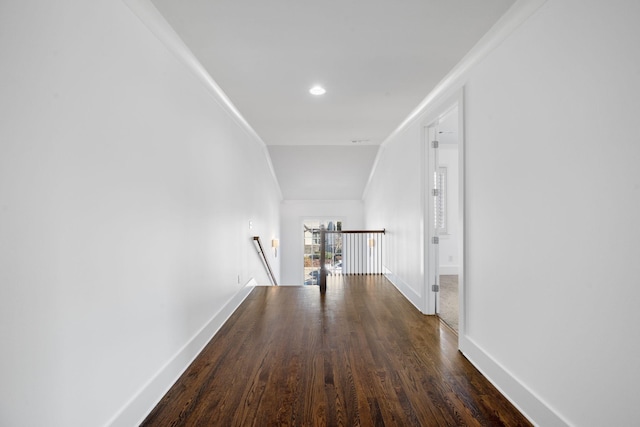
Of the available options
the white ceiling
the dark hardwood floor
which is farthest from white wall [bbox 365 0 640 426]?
the white ceiling

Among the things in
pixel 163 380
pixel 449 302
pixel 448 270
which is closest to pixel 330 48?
pixel 163 380

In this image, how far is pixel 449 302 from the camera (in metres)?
4.60

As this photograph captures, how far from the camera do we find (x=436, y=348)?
3.01 meters

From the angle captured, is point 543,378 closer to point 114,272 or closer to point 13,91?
point 114,272

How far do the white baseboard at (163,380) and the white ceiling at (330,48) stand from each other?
7.46 feet

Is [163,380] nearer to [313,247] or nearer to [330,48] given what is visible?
[330,48]

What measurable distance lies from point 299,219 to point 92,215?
312 inches

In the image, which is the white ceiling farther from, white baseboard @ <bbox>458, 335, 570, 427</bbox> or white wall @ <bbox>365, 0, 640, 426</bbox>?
white baseboard @ <bbox>458, 335, 570, 427</bbox>

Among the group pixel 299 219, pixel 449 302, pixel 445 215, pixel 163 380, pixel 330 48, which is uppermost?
pixel 330 48

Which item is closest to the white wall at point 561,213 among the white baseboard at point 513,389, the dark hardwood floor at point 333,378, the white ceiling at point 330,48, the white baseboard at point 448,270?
the white baseboard at point 513,389

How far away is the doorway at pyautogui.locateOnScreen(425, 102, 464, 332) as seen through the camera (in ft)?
11.2

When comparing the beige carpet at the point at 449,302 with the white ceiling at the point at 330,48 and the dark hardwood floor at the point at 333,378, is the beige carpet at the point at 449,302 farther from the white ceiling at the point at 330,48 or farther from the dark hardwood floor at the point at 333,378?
the white ceiling at the point at 330,48

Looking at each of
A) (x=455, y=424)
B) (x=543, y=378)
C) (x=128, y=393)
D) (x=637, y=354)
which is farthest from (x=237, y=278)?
(x=637, y=354)

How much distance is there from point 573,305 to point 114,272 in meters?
2.33
